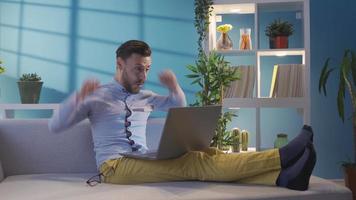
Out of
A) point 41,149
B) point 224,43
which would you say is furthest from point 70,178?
point 224,43

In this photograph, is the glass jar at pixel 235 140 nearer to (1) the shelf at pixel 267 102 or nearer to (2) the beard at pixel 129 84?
(1) the shelf at pixel 267 102

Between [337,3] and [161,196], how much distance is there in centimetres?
308

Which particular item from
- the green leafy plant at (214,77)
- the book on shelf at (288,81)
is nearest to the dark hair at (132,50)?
the green leafy plant at (214,77)

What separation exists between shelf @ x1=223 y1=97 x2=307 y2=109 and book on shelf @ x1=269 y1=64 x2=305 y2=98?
2.3 inches

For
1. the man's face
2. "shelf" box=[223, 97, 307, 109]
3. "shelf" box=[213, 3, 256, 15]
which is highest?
"shelf" box=[213, 3, 256, 15]

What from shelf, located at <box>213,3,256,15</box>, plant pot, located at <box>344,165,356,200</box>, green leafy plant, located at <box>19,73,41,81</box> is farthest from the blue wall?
plant pot, located at <box>344,165,356,200</box>

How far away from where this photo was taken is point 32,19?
4.25 metres

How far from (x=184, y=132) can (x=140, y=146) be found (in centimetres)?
39

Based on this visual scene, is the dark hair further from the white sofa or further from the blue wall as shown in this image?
the blue wall

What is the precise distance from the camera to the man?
1.92 metres

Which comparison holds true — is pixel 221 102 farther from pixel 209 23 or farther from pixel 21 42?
pixel 21 42

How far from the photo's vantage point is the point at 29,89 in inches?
150

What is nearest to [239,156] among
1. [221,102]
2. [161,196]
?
[161,196]

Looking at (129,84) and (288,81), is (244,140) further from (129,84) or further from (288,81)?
(129,84)
